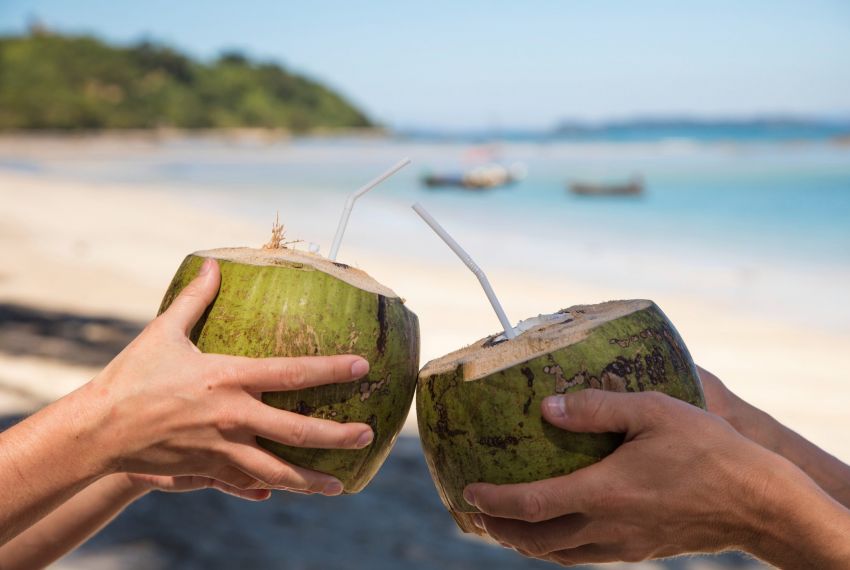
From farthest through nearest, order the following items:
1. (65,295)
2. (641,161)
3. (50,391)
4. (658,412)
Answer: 1. (641,161)
2. (65,295)
3. (50,391)
4. (658,412)

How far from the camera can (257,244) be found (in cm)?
1290

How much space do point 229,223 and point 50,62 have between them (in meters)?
64.9

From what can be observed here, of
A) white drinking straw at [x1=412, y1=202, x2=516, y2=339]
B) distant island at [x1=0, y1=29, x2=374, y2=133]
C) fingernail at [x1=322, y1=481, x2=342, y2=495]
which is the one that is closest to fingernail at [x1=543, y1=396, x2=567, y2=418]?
white drinking straw at [x1=412, y1=202, x2=516, y2=339]

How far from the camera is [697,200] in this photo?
2397cm

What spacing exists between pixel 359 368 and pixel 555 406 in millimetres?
317

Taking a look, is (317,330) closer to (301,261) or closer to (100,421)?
(301,261)

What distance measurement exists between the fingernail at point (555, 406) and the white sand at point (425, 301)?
4.36 metres

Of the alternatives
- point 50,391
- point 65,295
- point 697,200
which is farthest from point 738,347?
point 697,200

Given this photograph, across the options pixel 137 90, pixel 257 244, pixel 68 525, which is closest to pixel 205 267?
pixel 68 525

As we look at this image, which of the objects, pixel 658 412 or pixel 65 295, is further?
pixel 65 295

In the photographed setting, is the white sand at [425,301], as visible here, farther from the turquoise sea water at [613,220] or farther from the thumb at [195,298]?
the thumb at [195,298]

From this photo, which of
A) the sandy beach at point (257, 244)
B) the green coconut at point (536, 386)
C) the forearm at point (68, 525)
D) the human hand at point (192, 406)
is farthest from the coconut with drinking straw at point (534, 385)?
the sandy beach at point (257, 244)

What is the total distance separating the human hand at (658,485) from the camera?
4.24ft

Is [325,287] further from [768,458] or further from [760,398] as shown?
[760,398]
